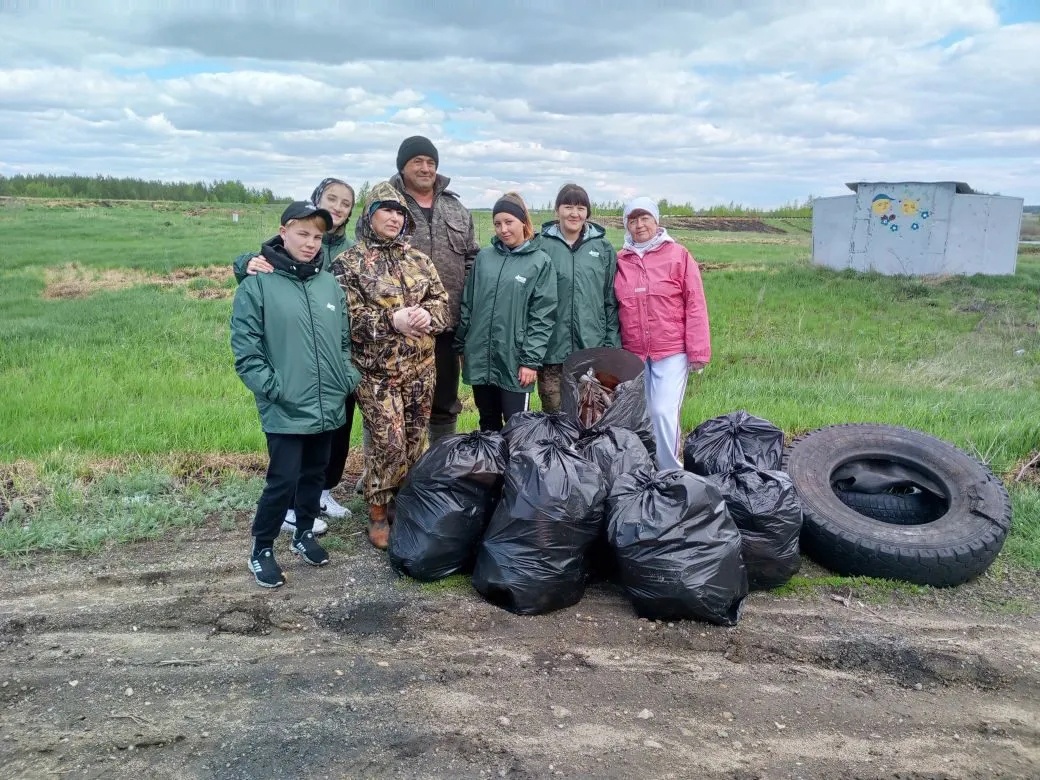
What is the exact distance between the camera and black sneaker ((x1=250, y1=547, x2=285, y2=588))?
360cm

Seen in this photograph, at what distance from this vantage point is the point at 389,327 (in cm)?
383

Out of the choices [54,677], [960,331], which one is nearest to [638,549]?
[54,677]

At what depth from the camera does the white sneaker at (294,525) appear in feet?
13.5

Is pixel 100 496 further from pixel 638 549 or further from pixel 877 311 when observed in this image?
pixel 877 311

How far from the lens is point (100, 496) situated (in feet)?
14.9

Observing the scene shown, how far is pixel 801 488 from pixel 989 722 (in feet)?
4.90

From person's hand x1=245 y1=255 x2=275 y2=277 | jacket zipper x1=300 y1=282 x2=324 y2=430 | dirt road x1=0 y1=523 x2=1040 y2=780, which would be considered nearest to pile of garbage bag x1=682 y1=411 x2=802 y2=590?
dirt road x1=0 y1=523 x2=1040 y2=780

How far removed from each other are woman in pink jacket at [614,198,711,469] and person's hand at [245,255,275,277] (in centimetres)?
207

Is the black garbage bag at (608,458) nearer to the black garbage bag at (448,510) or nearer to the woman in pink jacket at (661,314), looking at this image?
the black garbage bag at (448,510)

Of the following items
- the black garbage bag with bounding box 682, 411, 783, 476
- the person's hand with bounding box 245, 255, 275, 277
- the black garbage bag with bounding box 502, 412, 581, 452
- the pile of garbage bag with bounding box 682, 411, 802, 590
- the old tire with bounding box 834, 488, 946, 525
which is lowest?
the old tire with bounding box 834, 488, 946, 525

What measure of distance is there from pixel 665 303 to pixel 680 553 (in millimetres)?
1734

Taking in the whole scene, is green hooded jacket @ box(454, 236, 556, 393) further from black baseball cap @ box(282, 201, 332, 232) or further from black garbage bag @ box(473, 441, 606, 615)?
black baseball cap @ box(282, 201, 332, 232)

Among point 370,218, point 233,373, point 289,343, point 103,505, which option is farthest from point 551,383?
point 233,373

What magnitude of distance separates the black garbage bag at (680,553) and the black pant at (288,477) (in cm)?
144
